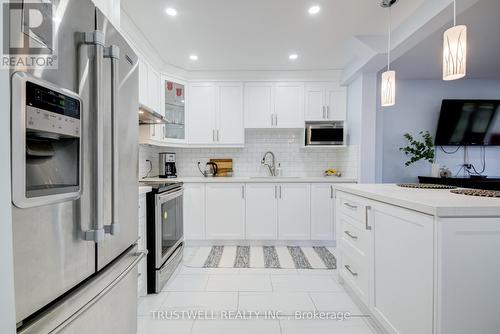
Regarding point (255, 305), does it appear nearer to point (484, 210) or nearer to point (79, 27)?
point (484, 210)

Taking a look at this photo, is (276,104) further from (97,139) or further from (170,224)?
(97,139)

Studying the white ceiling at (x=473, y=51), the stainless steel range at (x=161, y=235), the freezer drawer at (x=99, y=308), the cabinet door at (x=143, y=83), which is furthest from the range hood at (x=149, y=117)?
the white ceiling at (x=473, y=51)

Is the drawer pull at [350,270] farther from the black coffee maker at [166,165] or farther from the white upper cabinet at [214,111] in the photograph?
the black coffee maker at [166,165]

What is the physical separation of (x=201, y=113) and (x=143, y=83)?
1058mm

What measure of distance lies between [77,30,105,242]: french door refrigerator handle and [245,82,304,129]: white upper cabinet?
3.16 meters

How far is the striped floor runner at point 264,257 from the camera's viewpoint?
9.80ft

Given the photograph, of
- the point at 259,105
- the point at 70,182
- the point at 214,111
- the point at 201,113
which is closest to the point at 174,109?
the point at 201,113

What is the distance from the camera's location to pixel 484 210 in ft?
3.89

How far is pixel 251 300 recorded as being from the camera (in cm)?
222

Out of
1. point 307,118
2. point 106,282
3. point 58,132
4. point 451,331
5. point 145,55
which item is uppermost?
point 145,55

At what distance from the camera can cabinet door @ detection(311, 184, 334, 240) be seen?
367cm

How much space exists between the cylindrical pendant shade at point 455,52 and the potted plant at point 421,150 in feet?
8.23

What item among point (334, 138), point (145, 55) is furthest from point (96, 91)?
point (334, 138)

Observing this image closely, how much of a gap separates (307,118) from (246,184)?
4.49 ft
